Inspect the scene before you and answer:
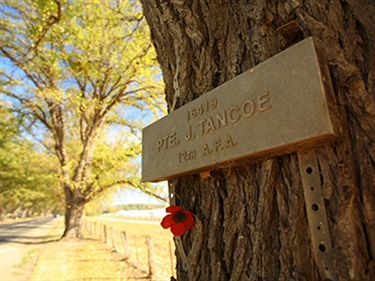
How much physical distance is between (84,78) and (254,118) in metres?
12.8

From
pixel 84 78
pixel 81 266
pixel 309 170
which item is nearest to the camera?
pixel 309 170

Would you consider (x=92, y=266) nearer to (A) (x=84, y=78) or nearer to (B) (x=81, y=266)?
(B) (x=81, y=266)

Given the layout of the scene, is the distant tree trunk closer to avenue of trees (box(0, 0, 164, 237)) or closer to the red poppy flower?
the red poppy flower

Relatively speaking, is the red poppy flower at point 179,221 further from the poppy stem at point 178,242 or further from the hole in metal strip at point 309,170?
the hole in metal strip at point 309,170

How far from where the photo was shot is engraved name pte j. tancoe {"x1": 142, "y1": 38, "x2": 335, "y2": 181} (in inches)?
34.0

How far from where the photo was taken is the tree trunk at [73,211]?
12656mm

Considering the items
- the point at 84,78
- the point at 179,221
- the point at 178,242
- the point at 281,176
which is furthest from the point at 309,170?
the point at 84,78

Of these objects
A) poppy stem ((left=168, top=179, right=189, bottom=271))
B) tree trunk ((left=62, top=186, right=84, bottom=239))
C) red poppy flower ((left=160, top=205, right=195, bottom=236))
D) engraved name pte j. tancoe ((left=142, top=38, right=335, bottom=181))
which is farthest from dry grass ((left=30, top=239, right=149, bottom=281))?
engraved name pte j. tancoe ((left=142, top=38, right=335, bottom=181))

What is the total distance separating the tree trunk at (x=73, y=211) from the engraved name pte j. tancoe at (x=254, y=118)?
12.8 metres

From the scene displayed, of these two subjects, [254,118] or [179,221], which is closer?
[254,118]

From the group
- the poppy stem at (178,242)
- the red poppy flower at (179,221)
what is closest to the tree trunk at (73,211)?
the poppy stem at (178,242)

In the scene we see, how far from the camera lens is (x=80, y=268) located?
761cm

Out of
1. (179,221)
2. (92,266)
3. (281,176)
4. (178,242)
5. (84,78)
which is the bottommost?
(92,266)

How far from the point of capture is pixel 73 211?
497 inches
